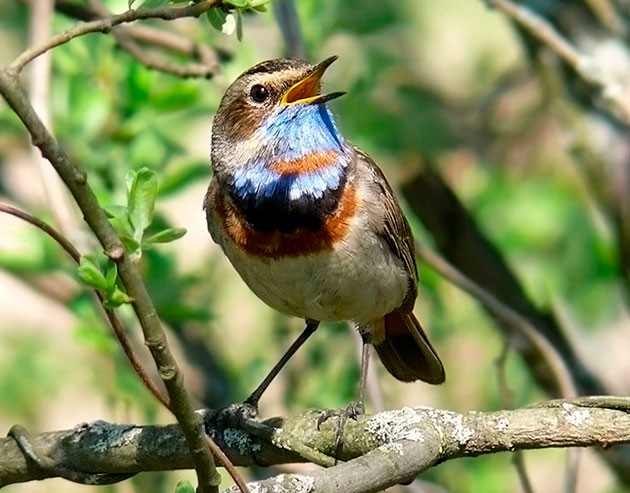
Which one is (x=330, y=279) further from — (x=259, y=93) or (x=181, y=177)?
(x=181, y=177)

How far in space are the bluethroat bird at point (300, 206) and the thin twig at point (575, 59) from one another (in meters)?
1.01

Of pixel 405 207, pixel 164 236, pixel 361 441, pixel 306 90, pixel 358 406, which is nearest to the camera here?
pixel 164 236

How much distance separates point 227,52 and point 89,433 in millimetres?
2260

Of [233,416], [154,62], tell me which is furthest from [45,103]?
[233,416]

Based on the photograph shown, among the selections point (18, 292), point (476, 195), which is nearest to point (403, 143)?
point (476, 195)

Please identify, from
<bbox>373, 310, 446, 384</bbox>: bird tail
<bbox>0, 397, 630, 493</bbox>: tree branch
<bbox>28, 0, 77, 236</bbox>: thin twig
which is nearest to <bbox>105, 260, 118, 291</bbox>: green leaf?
<bbox>0, 397, 630, 493</bbox>: tree branch

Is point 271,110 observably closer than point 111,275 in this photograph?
No

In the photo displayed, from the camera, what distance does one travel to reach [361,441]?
9.77 ft

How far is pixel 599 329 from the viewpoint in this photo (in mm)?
5848

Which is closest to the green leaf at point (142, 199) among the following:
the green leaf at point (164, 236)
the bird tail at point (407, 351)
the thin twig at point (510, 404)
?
the green leaf at point (164, 236)

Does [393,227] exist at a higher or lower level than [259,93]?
lower

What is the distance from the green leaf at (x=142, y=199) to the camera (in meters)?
2.42

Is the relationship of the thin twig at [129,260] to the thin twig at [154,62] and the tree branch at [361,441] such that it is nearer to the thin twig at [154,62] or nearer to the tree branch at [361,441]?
the tree branch at [361,441]

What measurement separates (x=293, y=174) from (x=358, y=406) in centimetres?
76
